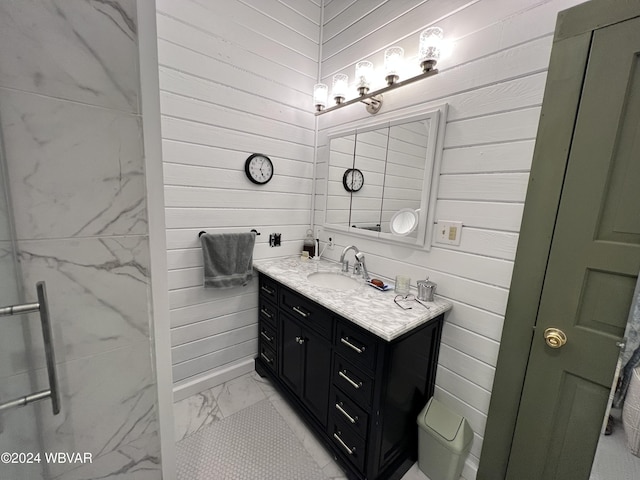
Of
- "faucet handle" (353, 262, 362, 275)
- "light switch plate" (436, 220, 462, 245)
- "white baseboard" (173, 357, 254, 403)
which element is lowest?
"white baseboard" (173, 357, 254, 403)

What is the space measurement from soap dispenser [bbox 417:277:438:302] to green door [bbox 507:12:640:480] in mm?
441

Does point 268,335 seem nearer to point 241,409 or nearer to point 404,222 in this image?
point 241,409

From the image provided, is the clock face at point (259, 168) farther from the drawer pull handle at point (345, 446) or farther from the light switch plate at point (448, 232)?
the drawer pull handle at point (345, 446)

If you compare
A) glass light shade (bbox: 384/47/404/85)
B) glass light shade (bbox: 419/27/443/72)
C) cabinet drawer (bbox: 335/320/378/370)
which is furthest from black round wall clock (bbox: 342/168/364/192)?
cabinet drawer (bbox: 335/320/378/370)

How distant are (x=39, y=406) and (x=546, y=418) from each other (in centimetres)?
175

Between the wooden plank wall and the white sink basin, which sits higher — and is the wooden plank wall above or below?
above

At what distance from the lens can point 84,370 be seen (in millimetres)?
686

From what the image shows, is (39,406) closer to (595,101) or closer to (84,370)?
(84,370)

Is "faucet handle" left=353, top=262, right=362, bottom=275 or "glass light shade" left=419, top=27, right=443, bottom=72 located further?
"faucet handle" left=353, top=262, right=362, bottom=275

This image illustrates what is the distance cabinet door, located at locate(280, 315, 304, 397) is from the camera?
5.38 ft

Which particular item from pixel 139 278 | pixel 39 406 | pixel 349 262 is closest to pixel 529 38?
→ pixel 349 262

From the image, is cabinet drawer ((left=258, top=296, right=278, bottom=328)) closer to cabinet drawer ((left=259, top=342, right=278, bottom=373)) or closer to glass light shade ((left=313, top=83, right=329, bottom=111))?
cabinet drawer ((left=259, top=342, right=278, bottom=373))

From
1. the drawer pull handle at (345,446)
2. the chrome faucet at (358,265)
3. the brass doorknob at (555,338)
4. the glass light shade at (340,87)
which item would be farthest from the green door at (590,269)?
the glass light shade at (340,87)

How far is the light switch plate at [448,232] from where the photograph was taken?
134 centimetres
